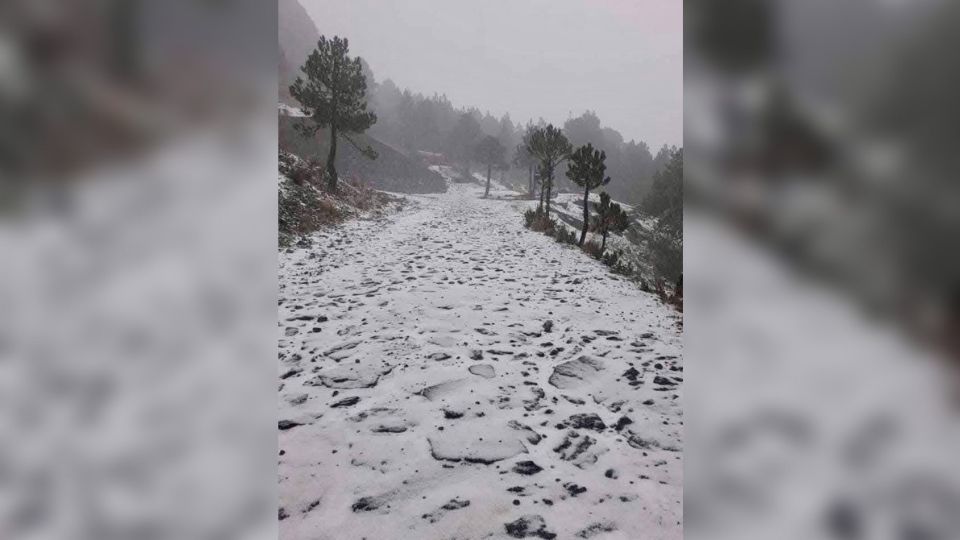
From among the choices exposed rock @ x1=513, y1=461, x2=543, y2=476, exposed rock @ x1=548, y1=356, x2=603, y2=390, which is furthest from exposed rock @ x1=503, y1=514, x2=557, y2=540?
exposed rock @ x1=548, y1=356, x2=603, y2=390

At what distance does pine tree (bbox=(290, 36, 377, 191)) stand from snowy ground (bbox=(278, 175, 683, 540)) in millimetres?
13396

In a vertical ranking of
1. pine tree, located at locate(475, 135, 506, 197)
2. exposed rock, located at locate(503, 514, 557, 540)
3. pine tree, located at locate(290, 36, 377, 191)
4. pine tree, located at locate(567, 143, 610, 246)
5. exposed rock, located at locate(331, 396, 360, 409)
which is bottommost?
exposed rock, located at locate(503, 514, 557, 540)

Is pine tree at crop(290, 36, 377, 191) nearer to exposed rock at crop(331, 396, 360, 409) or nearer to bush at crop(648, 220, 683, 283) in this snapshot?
bush at crop(648, 220, 683, 283)
